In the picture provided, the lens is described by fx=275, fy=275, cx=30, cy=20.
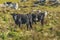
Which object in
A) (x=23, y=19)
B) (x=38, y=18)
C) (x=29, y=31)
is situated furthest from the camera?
(x=38, y=18)

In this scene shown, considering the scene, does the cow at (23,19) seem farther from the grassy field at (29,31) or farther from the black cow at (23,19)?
the grassy field at (29,31)

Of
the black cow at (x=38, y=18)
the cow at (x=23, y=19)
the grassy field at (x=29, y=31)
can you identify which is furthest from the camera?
the black cow at (x=38, y=18)

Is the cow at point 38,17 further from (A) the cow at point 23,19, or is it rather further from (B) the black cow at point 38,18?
(A) the cow at point 23,19

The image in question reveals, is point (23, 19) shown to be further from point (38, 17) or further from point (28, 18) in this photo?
point (38, 17)

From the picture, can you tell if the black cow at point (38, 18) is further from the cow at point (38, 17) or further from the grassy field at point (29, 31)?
the grassy field at point (29, 31)

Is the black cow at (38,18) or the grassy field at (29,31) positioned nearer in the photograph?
the grassy field at (29,31)

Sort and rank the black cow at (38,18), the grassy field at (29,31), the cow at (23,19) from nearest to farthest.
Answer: the grassy field at (29,31), the cow at (23,19), the black cow at (38,18)

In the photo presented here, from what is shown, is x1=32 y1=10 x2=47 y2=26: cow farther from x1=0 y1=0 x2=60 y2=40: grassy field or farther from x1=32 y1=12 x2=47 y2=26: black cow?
x1=0 y1=0 x2=60 y2=40: grassy field

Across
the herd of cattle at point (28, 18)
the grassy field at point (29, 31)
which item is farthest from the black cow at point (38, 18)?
the grassy field at point (29, 31)

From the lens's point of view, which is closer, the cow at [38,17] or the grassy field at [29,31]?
the grassy field at [29,31]

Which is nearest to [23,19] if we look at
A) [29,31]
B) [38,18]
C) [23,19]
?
[23,19]

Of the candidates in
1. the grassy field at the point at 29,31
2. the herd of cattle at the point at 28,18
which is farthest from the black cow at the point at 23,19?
the grassy field at the point at 29,31

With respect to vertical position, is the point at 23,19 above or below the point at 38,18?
above

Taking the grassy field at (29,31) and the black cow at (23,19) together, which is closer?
the grassy field at (29,31)
